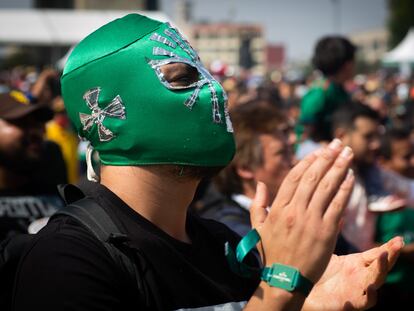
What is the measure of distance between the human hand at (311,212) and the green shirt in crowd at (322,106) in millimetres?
3825

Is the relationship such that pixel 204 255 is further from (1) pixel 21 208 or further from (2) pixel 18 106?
(2) pixel 18 106

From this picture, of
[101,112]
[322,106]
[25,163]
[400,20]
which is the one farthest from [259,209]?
[400,20]

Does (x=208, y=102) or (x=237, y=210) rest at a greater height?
(x=208, y=102)

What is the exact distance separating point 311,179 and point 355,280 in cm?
41

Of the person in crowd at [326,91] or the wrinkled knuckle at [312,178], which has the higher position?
the wrinkled knuckle at [312,178]

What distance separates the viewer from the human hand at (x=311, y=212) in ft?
4.38

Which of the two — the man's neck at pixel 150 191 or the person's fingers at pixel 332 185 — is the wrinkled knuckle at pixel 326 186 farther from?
the man's neck at pixel 150 191

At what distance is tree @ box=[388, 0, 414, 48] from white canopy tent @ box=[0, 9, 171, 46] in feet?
166

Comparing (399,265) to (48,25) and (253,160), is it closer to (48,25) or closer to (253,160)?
(253,160)

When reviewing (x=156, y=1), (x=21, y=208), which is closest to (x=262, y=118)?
(x=21, y=208)

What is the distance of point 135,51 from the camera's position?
1.51m

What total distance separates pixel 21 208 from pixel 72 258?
2228mm

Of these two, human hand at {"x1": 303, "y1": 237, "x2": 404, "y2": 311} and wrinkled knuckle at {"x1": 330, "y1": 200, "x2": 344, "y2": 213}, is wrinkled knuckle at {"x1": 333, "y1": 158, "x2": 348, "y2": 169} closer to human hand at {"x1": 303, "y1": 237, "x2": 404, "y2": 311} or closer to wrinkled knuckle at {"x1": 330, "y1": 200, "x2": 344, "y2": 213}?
wrinkled knuckle at {"x1": 330, "y1": 200, "x2": 344, "y2": 213}

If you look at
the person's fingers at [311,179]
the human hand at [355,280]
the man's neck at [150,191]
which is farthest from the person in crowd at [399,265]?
the person's fingers at [311,179]
